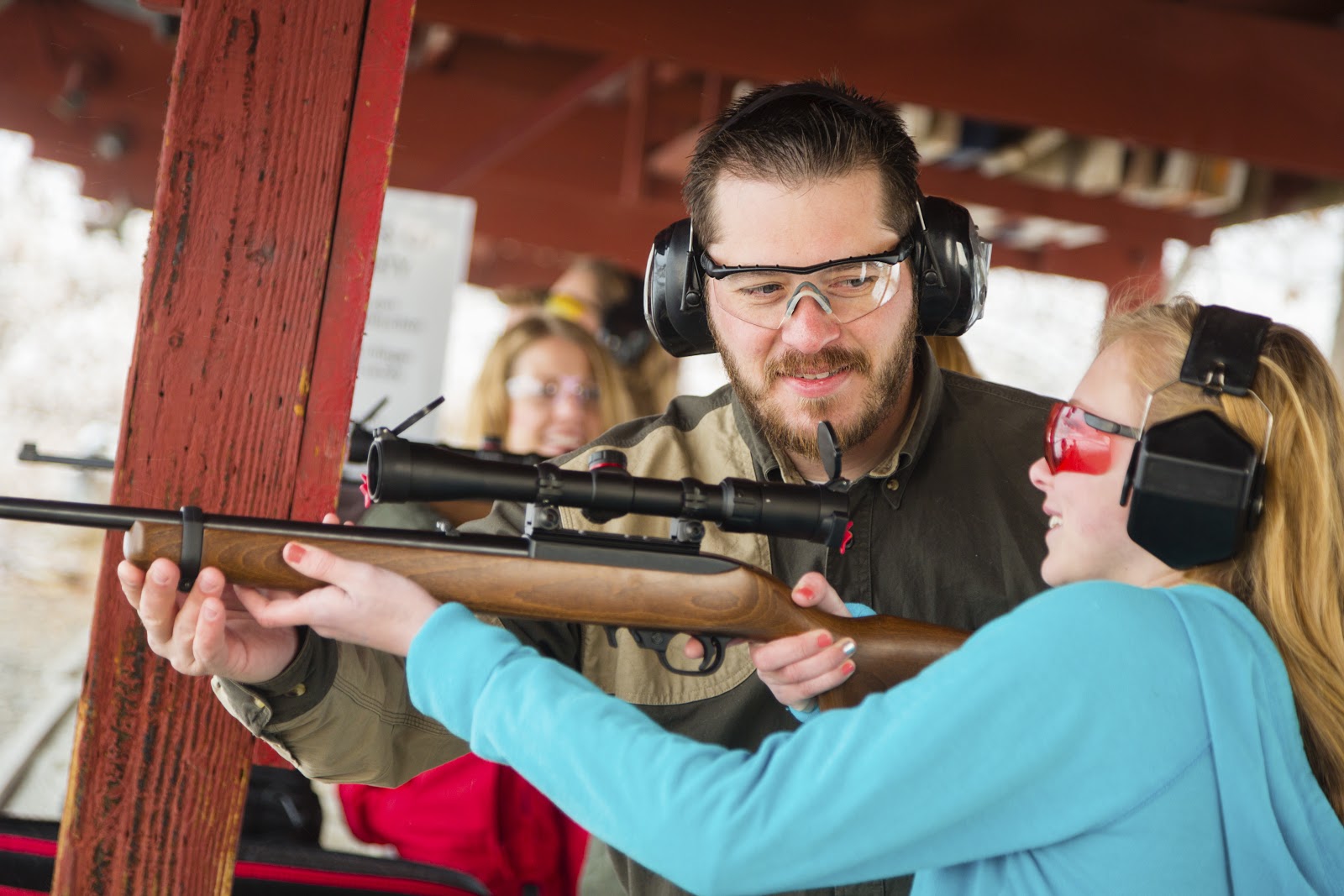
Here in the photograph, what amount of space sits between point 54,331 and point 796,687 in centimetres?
166

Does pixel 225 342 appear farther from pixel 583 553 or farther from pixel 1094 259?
pixel 1094 259

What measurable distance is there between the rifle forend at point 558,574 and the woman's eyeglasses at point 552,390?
283cm

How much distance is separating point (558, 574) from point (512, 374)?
10.1 feet

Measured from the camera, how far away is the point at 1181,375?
1.63 metres

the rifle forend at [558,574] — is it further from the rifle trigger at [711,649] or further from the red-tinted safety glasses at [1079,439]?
the red-tinted safety glasses at [1079,439]

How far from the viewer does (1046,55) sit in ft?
16.3

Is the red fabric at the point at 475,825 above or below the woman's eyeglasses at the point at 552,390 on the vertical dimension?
below

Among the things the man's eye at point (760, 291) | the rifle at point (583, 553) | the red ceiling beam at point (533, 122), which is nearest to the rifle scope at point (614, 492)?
the rifle at point (583, 553)

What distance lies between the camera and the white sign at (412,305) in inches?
182

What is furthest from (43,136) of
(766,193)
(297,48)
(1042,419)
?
(1042,419)

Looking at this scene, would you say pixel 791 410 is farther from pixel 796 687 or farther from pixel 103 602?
pixel 103 602

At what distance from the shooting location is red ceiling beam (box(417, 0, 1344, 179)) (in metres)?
4.61

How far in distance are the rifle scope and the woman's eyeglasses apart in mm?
2809

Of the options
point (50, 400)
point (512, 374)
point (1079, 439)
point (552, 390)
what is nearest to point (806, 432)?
point (1079, 439)
